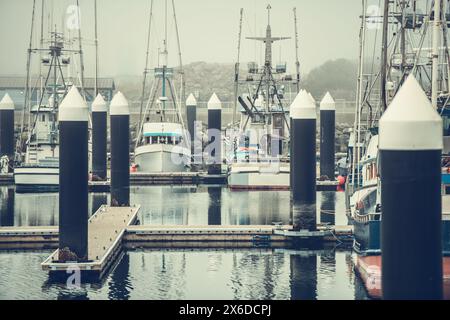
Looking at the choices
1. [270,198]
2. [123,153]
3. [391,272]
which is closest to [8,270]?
[123,153]

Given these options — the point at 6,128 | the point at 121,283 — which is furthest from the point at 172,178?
the point at 121,283

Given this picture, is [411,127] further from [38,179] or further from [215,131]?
[215,131]

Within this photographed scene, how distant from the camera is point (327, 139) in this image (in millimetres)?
58719

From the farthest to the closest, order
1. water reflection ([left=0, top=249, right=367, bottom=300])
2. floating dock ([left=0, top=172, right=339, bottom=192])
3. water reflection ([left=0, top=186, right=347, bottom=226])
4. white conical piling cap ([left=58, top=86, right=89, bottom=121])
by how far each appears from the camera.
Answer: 1. floating dock ([left=0, top=172, right=339, bottom=192])
2. water reflection ([left=0, top=186, right=347, bottom=226])
3. white conical piling cap ([left=58, top=86, right=89, bottom=121])
4. water reflection ([left=0, top=249, right=367, bottom=300])

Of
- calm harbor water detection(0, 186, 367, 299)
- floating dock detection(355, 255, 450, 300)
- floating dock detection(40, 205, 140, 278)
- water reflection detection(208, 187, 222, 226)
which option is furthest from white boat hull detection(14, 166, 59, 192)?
floating dock detection(355, 255, 450, 300)

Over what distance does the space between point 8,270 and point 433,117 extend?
20.1 meters

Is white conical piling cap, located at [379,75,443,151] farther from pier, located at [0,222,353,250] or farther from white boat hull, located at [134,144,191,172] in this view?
white boat hull, located at [134,144,191,172]

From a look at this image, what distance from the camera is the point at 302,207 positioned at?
35.1 meters

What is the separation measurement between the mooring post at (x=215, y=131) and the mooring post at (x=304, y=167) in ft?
87.3

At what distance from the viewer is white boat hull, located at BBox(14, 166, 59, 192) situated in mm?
56344

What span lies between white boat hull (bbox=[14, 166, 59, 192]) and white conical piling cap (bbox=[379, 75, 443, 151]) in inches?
1697

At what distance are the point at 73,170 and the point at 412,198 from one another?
15370 millimetres

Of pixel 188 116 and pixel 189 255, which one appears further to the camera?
pixel 188 116
